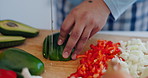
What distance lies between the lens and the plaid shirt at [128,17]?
56.9 inches

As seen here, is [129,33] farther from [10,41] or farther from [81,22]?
[10,41]

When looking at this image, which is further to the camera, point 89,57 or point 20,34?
point 20,34

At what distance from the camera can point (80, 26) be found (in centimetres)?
105

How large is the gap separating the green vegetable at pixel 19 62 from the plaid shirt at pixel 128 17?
54 centimetres

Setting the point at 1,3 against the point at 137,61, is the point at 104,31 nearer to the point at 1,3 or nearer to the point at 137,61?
the point at 137,61

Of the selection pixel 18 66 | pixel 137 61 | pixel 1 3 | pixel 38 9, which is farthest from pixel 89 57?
pixel 1 3

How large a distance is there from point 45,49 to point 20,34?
26 cm

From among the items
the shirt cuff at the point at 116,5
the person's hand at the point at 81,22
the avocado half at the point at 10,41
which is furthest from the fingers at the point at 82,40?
the avocado half at the point at 10,41

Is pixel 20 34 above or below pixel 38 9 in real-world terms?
above

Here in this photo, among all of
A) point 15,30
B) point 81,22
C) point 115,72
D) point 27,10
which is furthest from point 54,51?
point 27,10

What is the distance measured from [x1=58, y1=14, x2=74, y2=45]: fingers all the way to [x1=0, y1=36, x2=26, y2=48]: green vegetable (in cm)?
24

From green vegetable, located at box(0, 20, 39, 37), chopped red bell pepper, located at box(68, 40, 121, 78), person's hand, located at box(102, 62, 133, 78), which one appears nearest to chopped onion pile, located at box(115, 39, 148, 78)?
chopped red bell pepper, located at box(68, 40, 121, 78)

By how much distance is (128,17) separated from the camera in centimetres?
147

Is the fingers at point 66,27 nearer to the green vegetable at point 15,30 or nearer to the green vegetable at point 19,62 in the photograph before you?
the green vegetable at point 19,62
